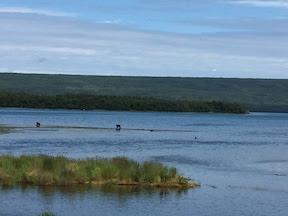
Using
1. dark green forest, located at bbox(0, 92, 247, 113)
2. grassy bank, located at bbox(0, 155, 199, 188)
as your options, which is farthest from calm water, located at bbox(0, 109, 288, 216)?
dark green forest, located at bbox(0, 92, 247, 113)

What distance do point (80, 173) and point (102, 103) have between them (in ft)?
480

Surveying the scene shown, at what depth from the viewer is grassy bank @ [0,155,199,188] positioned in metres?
30.7

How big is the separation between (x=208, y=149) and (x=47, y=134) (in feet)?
53.9

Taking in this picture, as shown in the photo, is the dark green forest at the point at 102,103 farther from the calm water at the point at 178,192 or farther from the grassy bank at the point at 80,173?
the grassy bank at the point at 80,173

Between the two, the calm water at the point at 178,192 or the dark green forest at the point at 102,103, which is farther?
the dark green forest at the point at 102,103

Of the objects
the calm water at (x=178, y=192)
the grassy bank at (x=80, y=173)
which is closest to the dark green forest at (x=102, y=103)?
the calm water at (x=178, y=192)

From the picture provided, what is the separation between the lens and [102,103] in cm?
17712

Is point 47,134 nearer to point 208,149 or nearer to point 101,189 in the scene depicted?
point 208,149

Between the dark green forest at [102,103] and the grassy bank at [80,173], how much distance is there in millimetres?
139502

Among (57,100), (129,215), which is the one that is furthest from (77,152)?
(57,100)

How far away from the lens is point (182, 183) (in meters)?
32.2

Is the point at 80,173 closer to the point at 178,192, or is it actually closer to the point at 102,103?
the point at 178,192

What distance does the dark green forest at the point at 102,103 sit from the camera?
17200 cm

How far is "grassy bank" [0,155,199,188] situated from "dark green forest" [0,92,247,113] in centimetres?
13950
